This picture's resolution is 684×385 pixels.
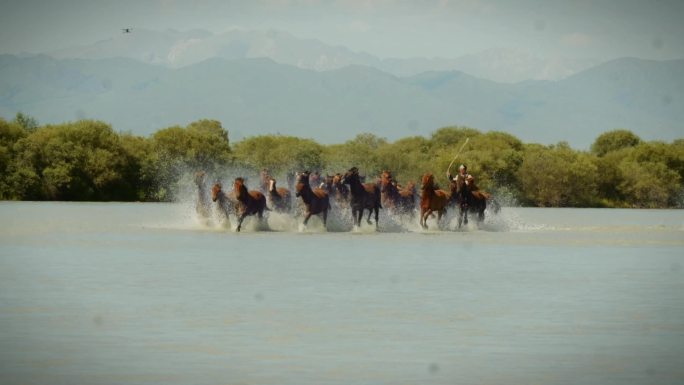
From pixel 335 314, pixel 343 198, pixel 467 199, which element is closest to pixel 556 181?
pixel 467 199

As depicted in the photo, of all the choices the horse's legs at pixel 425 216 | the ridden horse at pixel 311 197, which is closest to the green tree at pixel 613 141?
the horse's legs at pixel 425 216

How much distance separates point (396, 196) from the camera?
40.7m

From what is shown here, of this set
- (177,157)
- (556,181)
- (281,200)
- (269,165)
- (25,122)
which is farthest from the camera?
(25,122)

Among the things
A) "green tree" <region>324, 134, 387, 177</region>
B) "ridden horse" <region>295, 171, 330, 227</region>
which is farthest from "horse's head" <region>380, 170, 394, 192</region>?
"green tree" <region>324, 134, 387, 177</region>

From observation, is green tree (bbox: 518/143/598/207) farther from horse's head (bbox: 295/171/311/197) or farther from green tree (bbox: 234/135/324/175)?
horse's head (bbox: 295/171/311/197)

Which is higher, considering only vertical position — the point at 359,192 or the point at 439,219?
the point at 359,192

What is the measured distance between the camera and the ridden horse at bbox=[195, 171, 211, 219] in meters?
37.8

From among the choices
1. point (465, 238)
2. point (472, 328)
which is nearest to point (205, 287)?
point (472, 328)

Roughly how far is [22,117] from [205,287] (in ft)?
286

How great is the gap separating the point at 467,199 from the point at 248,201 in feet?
25.6

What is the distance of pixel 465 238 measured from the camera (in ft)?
123

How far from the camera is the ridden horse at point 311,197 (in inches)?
1410

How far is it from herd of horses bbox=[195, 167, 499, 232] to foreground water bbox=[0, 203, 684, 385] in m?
4.15

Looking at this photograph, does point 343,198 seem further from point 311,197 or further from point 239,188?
point 239,188
